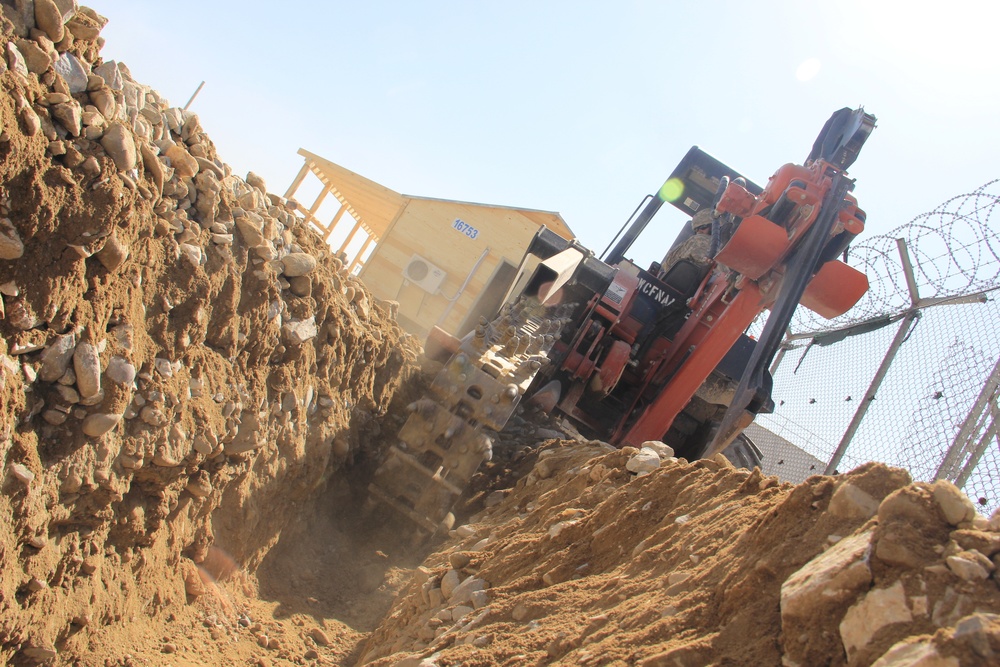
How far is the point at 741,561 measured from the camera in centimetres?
212

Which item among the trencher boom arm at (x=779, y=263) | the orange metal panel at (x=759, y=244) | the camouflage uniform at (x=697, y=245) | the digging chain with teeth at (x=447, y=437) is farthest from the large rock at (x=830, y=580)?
the camouflage uniform at (x=697, y=245)

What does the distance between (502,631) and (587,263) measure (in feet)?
15.8

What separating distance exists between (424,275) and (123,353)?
40.4ft

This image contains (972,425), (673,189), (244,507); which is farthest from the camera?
(673,189)

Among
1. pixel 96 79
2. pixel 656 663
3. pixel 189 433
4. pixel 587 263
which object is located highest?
pixel 587 263

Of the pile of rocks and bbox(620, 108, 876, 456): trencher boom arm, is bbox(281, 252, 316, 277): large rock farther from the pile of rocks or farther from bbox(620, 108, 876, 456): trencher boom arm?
bbox(620, 108, 876, 456): trencher boom arm

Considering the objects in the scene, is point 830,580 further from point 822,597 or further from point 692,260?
point 692,260

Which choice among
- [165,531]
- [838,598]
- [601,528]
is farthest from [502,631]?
[165,531]

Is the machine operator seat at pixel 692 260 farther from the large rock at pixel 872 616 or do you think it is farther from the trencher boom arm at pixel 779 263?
the large rock at pixel 872 616

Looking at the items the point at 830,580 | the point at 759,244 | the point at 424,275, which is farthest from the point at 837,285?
the point at 424,275

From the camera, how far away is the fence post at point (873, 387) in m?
5.84

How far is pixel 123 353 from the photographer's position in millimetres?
2529

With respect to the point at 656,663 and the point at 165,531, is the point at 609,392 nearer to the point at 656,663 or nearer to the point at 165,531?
the point at 165,531

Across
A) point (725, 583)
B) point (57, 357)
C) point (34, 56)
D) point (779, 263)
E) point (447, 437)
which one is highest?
point (779, 263)
